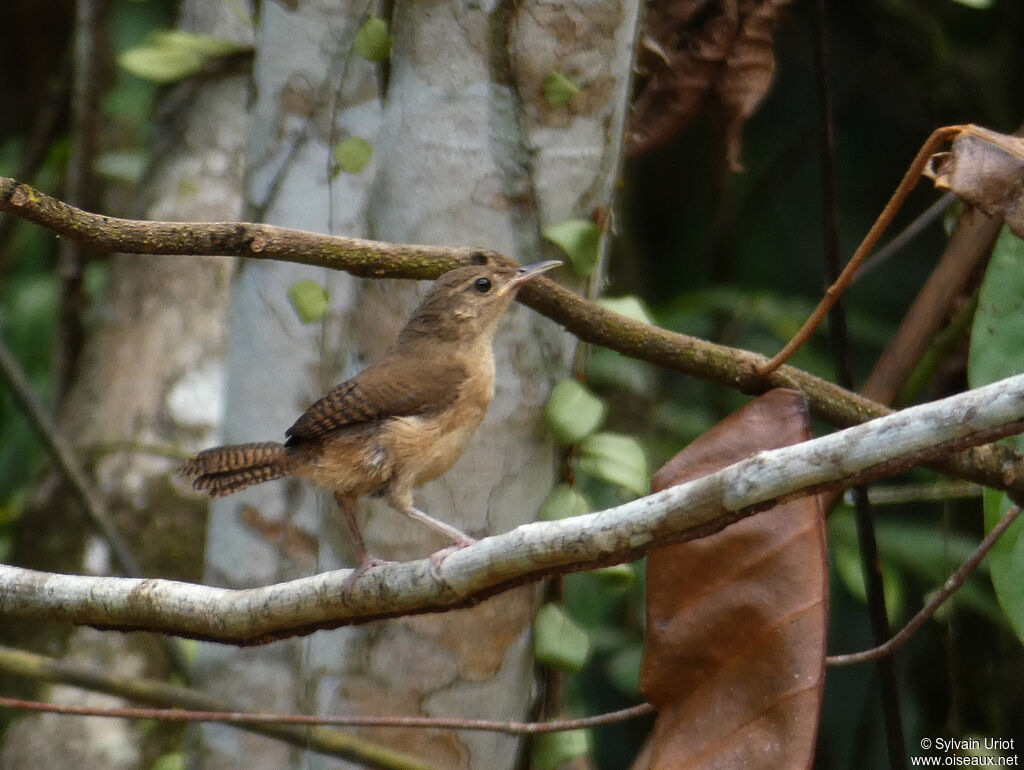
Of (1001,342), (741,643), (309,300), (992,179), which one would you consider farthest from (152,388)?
(992,179)

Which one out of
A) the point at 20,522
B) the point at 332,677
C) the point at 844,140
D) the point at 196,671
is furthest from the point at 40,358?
the point at 844,140

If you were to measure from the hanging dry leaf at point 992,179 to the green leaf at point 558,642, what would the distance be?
125 centimetres

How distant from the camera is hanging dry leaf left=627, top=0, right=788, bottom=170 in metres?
3.01

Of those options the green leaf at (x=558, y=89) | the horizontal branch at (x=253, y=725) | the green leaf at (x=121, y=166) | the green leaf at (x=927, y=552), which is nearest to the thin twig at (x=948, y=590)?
the horizontal branch at (x=253, y=725)

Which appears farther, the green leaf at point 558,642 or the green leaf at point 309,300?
the green leaf at point 309,300

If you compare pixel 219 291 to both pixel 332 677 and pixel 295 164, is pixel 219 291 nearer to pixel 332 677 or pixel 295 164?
pixel 295 164

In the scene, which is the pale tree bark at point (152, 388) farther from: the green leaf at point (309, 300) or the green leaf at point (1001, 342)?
the green leaf at point (1001, 342)

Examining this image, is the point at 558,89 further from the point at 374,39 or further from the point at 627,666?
the point at 627,666

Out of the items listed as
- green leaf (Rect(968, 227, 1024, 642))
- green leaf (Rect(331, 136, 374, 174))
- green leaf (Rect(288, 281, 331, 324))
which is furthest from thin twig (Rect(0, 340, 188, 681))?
green leaf (Rect(968, 227, 1024, 642))

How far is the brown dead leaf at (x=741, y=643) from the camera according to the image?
81.7 inches

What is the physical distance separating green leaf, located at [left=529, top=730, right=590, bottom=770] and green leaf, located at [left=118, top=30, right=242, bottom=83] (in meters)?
2.42

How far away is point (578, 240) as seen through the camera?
265cm

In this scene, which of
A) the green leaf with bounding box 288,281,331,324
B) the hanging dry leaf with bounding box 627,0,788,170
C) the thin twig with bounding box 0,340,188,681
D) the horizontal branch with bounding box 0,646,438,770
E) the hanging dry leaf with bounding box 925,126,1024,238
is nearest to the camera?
the hanging dry leaf with bounding box 925,126,1024,238

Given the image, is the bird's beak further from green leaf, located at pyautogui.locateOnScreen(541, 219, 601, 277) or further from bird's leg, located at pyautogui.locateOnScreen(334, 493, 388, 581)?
bird's leg, located at pyautogui.locateOnScreen(334, 493, 388, 581)
